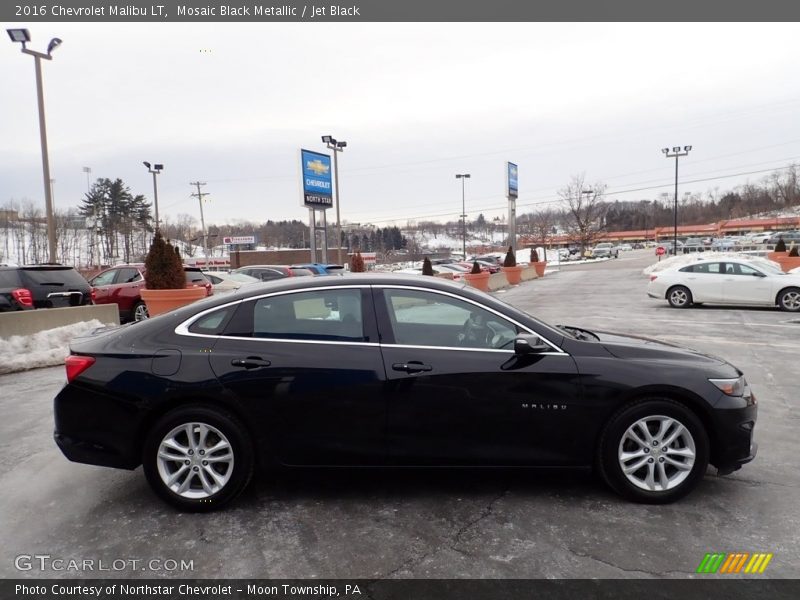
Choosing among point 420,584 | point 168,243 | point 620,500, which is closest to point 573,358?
point 620,500

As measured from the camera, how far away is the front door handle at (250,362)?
3.74 metres

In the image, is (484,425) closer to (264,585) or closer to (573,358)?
(573,358)

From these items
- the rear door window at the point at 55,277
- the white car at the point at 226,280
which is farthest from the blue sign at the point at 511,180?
the rear door window at the point at 55,277

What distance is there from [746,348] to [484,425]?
789 cm

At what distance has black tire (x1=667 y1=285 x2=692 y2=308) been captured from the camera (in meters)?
16.2

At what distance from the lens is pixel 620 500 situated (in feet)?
12.6

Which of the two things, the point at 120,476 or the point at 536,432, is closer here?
the point at 536,432

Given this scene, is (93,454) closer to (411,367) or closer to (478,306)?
(411,367)

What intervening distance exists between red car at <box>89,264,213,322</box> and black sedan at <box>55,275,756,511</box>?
1087cm

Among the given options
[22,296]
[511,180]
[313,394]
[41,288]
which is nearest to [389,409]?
[313,394]

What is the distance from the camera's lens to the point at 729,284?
1560cm

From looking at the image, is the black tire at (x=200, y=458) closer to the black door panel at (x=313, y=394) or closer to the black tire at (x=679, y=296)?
the black door panel at (x=313, y=394)

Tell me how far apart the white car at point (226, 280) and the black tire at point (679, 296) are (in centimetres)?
1228

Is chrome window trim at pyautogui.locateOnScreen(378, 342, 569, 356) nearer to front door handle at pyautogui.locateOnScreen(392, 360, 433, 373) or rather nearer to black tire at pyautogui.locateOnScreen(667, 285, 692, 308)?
front door handle at pyautogui.locateOnScreen(392, 360, 433, 373)
